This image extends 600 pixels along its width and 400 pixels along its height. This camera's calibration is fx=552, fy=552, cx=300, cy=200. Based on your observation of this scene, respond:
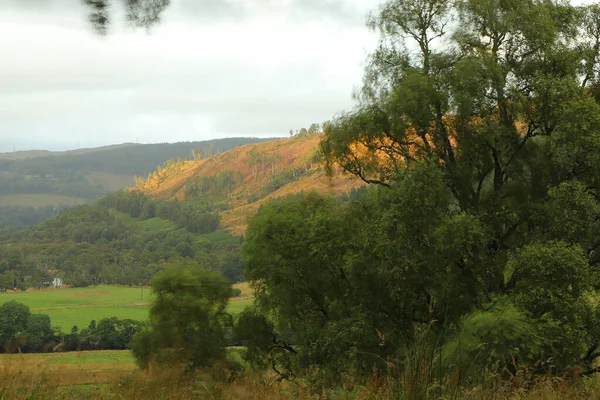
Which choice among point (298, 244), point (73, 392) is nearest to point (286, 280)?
point (298, 244)

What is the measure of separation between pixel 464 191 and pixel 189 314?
1824 cm

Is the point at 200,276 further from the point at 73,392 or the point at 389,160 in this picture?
the point at 73,392

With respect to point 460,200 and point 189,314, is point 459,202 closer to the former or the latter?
point 460,200

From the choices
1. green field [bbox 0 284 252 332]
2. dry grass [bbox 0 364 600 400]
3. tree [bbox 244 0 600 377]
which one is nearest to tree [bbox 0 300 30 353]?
green field [bbox 0 284 252 332]

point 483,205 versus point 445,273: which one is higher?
point 483,205

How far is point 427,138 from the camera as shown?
24.0 meters

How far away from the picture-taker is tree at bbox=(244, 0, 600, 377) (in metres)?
19.0

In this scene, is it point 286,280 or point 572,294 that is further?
point 286,280

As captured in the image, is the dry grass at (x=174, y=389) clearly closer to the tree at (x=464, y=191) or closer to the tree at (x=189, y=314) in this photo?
the tree at (x=464, y=191)

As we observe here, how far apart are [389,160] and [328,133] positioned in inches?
119

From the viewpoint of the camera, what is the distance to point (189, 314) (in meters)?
33.1

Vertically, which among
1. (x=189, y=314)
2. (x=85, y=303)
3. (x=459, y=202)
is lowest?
(x=85, y=303)

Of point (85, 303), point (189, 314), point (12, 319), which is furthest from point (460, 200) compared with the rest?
point (85, 303)

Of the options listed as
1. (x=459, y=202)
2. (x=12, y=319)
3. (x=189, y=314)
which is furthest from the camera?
(x=12, y=319)
